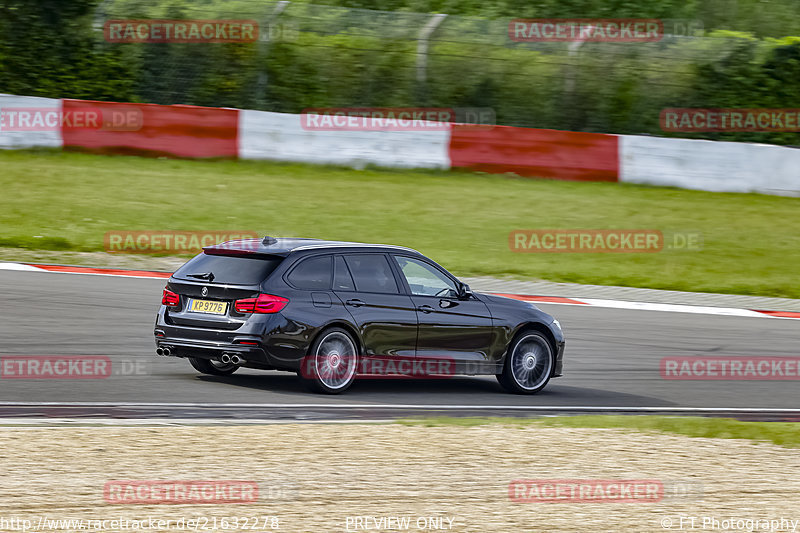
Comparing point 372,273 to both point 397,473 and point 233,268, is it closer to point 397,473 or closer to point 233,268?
point 233,268

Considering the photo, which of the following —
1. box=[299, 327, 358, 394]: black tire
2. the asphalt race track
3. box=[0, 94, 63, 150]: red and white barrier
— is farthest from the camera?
box=[0, 94, 63, 150]: red and white barrier

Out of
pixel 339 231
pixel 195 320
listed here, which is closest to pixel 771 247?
pixel 339 231

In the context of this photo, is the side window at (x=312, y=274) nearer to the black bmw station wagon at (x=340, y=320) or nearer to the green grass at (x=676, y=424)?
the black bmw station wagon at (x=340, y=320)

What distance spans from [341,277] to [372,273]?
36 cm

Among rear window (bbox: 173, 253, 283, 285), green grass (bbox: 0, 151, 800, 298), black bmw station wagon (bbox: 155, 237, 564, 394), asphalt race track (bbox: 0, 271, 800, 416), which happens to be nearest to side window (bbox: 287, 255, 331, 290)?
black bmw station wagon (bbox: 155, 237, 564, 394)

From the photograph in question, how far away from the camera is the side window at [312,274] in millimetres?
10086

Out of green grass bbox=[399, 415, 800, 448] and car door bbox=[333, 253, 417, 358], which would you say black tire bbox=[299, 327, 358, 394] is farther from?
green grass bbox=[399, 415, 800, 448]

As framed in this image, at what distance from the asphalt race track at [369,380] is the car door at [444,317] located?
41 cm

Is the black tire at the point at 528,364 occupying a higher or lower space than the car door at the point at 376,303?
lower

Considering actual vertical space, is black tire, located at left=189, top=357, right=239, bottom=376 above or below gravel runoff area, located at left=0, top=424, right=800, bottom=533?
above

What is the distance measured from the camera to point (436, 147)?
24.3m

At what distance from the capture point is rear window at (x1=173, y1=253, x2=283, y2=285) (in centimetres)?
1001

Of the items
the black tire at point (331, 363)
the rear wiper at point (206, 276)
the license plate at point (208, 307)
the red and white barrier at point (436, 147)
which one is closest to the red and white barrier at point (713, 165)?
the red and white barrier at point (436, 147)

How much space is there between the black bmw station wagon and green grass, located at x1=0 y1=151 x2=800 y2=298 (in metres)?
7.41
